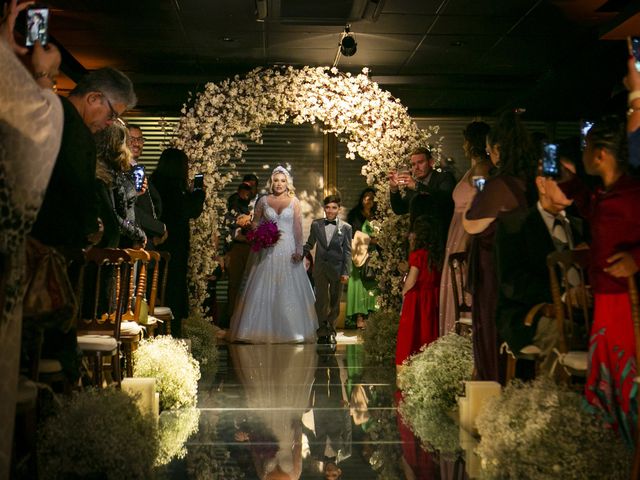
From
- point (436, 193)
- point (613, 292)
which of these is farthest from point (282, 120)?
point (613, 292)

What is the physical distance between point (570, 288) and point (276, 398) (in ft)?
9.23

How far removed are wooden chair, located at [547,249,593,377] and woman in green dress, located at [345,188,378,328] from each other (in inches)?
332

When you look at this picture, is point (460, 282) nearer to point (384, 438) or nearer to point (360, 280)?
point (384, 438)

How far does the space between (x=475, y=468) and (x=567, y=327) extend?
711 mm

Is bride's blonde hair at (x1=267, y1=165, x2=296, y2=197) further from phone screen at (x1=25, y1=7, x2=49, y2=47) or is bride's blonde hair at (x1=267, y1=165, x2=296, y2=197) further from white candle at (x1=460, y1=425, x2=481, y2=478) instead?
phone screen at (x1=25, y1=7, x2=49, y2=47)

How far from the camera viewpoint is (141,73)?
452 inches

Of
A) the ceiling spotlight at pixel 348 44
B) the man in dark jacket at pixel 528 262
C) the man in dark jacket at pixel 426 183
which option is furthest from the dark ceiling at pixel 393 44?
the man in dark jacket at pixel 528 262

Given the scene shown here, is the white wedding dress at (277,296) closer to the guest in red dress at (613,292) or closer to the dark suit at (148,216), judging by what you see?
the dark suit at (148,216)

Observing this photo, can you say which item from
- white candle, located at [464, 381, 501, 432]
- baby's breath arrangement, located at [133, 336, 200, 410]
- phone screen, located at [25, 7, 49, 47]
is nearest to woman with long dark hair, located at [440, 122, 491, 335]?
white candle, located at [464, 381, 501, 432]

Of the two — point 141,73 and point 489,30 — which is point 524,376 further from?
point 141,73

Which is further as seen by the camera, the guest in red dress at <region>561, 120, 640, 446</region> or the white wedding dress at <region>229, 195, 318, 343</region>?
the white wedding dress at <region>229, 195, 318, 343</region>

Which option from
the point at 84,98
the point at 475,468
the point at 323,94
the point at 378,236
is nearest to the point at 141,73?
the point at 323,94

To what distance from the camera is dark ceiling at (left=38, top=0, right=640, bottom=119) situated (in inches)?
336

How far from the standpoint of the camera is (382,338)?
28.7 feet
